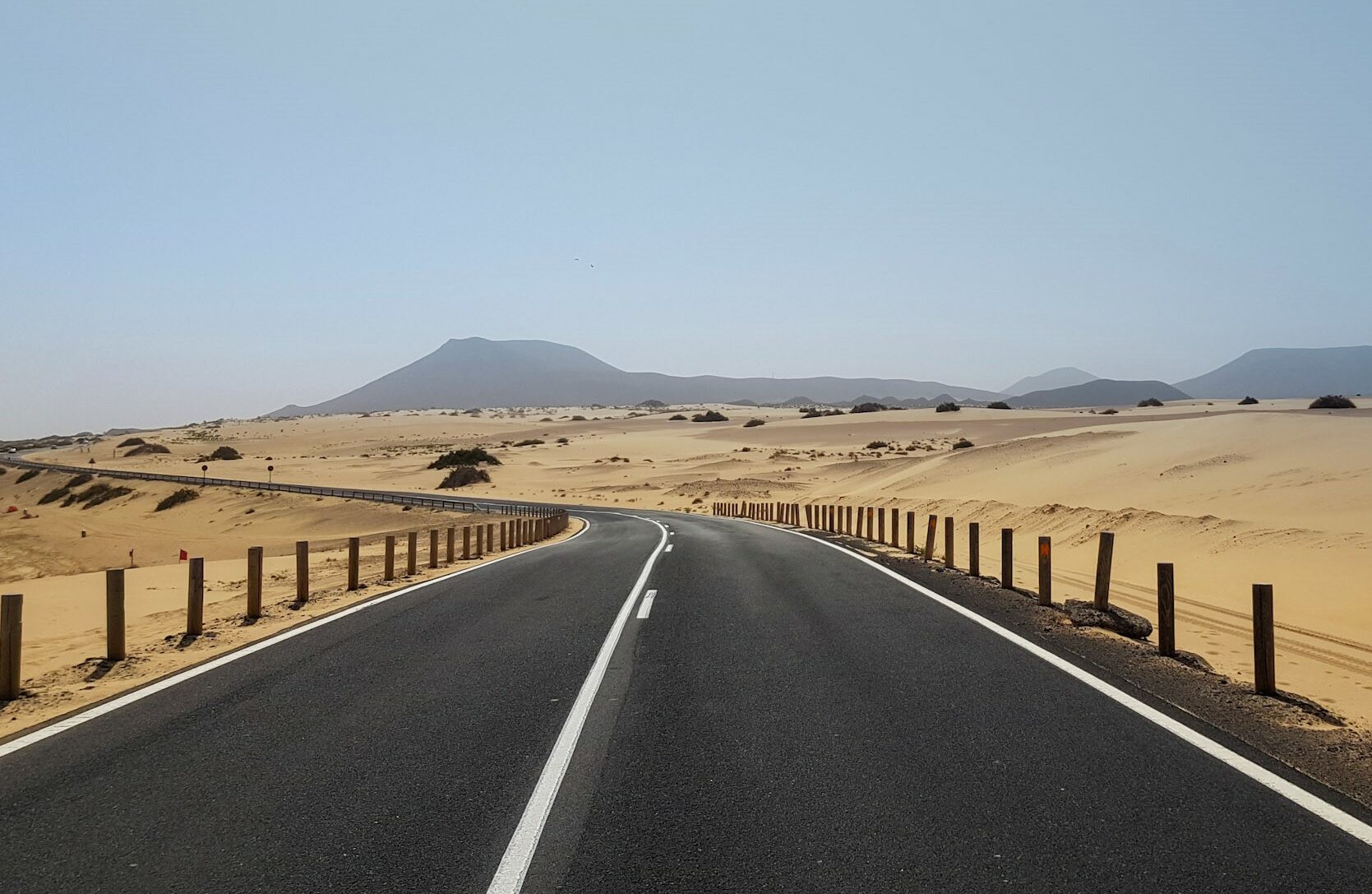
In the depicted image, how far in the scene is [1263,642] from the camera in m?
8.23

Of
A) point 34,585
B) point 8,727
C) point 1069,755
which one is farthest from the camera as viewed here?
point 34,585

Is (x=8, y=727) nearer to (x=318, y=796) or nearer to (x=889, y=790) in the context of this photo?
(x=318, y=796)

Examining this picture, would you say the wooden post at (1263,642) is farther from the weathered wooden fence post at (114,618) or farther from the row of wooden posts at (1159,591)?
the weathered wooden fence post at (114,618)

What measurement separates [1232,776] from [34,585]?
84.6 ft

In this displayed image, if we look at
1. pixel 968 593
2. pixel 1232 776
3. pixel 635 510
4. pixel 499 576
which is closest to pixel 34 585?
pixel 499 576

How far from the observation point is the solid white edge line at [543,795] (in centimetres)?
441

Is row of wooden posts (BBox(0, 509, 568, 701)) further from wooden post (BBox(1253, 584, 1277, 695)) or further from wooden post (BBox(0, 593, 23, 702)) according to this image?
wooden post (BBox(1253, 584, 1277, 695))

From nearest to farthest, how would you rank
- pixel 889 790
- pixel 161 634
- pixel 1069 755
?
pixel 889 790
pixel 1069 755
pixel 161 634

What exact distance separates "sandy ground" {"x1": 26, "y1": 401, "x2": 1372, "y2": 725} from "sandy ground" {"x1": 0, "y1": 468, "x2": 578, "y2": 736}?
1140 cm

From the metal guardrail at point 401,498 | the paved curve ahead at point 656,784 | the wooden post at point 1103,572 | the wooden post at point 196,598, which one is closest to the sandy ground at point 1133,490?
the wooden post at point 1103,572

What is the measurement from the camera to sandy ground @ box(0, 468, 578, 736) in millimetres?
9898

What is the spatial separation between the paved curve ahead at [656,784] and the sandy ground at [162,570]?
1.63m

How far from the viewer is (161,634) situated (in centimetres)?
1206

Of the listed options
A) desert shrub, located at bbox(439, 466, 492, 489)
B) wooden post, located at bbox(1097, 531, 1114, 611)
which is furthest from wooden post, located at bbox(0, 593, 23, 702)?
desert shrub, located at bbox(439, 466, 492, 489)
